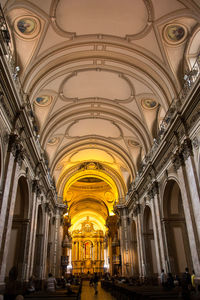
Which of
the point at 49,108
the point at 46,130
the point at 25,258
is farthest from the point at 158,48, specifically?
the point at 25,258

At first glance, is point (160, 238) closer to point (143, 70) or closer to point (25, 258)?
point (25, 258)

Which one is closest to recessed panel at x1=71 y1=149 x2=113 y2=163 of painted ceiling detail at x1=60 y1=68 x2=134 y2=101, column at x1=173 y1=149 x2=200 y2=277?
painted ceiling detail at x1=60 y1=68 x2=134 y2=101

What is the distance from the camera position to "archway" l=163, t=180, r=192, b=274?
10367 mm

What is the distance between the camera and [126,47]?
1034 cm

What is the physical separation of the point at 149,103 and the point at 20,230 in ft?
29.0

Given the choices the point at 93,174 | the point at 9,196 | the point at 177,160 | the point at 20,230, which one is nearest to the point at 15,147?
the point at 9,196

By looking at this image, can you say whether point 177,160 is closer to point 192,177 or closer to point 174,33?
point 192,177

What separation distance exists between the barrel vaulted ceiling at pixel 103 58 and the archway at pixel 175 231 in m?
3.41

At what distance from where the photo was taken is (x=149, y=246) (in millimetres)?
14453

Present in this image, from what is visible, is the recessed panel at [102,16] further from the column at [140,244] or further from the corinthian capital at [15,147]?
the column at [140,244]

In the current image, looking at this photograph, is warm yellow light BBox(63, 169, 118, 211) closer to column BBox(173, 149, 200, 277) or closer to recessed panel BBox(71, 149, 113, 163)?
recessed panel BBox(71, 149, 113, 163)

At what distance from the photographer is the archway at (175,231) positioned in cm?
1037

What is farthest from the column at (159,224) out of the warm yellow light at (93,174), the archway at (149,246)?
the warm yellow light at (93,174)

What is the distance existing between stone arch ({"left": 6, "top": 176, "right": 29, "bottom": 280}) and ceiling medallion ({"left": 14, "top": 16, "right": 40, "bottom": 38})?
5621mm
